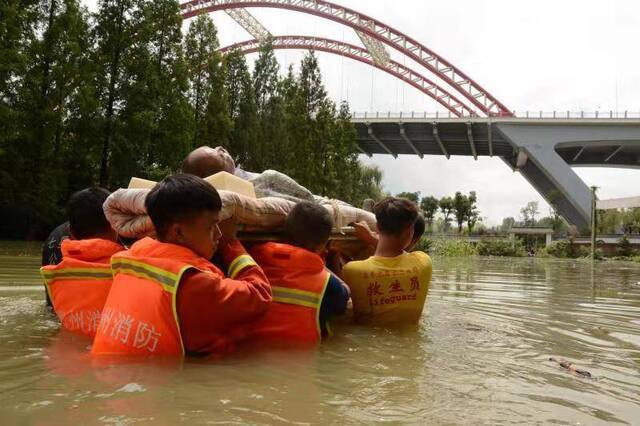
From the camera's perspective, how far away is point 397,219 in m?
4.00

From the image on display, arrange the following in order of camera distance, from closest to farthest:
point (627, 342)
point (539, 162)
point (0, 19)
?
point (627, 342)
point (0, 19)
point (539, 162)

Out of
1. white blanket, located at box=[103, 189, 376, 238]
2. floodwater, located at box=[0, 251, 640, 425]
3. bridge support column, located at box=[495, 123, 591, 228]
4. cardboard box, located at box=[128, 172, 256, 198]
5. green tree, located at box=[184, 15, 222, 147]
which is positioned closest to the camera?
floodwater, located at box=[0, 251, 640, 425]

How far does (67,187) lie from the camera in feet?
65.4

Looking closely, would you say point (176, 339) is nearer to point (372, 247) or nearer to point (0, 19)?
point (372, 247)

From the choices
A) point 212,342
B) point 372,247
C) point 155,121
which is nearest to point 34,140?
point 155,121

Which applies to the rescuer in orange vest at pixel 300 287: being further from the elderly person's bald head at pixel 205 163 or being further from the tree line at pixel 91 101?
the tree line at pixel 91 101

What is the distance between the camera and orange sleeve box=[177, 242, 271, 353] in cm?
241

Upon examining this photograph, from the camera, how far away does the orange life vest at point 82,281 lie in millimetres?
3244

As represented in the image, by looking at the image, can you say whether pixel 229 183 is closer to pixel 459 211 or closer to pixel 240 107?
pixel 240 107

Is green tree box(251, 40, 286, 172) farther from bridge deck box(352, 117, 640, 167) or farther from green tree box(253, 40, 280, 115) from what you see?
bridge deck box(352, 117, 640, 167)

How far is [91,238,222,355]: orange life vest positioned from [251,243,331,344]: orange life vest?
698 mm

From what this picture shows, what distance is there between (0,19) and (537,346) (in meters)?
16.7

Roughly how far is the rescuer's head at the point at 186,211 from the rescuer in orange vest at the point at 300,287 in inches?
28.9

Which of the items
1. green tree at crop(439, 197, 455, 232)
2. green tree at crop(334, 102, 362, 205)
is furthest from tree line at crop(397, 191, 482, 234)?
green tree at crop(334, 102, 362, 205)
